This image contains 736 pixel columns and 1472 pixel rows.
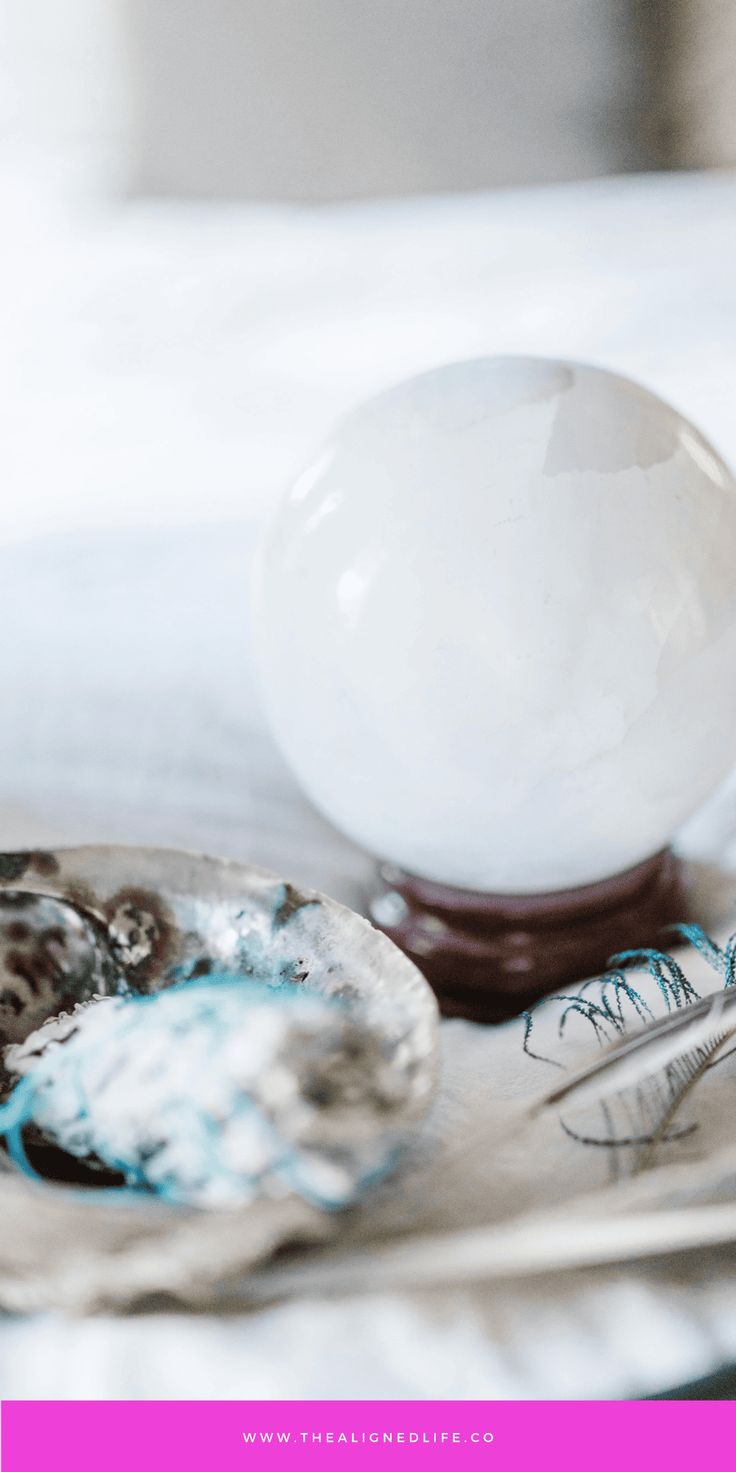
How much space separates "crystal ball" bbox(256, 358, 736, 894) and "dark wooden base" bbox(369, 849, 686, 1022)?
0.13 ft

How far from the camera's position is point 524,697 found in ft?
1.36

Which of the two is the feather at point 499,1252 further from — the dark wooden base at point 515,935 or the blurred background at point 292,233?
the blurred background at point 292,233

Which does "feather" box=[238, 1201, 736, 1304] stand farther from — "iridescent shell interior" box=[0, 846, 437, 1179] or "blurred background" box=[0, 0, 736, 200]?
"blurred background" box=[0, 0, 736, 200]

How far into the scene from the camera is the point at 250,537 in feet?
2.31

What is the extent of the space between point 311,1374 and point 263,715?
32 centimetres

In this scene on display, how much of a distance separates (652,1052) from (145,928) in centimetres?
14

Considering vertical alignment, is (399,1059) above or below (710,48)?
below

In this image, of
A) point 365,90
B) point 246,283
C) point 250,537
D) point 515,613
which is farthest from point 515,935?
point 365,90

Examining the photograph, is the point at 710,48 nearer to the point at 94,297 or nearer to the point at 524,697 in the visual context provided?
the point at 94,297

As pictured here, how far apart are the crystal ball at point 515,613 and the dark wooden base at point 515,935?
41 millimetres

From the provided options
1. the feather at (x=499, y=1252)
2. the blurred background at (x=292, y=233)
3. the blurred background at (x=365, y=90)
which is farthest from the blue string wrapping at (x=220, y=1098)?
the blurred background at (x=365, y=90)

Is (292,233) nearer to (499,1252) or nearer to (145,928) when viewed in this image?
(145,928)

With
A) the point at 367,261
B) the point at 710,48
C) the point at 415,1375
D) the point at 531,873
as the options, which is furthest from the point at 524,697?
the point at 710,48

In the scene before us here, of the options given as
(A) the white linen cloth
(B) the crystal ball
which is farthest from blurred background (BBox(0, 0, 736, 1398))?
(B) the crystal ball
